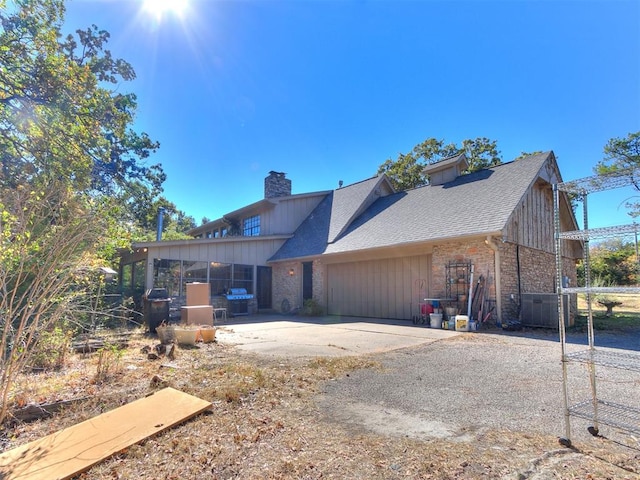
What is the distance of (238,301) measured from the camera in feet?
47.6

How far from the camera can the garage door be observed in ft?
37.6

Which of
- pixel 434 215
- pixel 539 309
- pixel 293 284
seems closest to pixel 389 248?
pixel 434 215

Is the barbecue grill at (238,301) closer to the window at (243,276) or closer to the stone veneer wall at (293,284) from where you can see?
the window at (243,276)

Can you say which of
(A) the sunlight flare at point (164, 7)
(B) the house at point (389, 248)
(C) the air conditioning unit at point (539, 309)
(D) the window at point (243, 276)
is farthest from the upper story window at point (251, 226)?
→ (C) the air conditioning unit at point (539, 309)

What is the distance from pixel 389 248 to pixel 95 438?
10.0 meters

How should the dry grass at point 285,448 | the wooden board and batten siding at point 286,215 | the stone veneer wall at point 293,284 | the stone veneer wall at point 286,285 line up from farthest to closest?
the wooden board and batten siding at point 286,215
the stone veneer wall at point 286,285
the stone veneer wall at point 293,284
the dry grass at point 285,448

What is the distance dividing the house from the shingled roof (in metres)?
0.05

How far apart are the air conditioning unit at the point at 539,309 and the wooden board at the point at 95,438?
9369mm

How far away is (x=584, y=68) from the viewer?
1004 centimetres

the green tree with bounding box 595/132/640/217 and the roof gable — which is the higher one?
the green tree with bounding box 595/132/640/217

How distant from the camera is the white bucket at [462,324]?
8969mm

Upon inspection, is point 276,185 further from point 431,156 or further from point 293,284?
point 431,156

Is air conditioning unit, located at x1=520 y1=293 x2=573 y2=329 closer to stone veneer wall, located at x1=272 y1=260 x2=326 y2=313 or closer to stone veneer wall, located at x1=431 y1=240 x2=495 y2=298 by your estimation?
stone veneer wall, located at x1=431 y1=240 x2=495 y2=298

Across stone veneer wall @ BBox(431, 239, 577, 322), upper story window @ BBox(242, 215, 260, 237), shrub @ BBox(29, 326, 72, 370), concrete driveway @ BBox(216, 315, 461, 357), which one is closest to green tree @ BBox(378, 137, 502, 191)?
upper story window @ BBox(242, 215, 260, 237)
